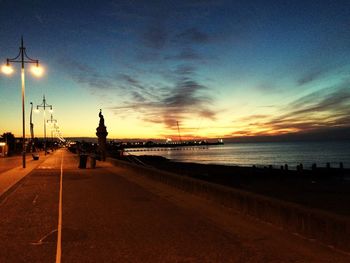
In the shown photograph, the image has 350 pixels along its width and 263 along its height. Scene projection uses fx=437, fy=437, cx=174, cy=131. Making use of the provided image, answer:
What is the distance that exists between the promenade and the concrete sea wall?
22 cm

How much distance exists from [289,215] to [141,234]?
3.20m

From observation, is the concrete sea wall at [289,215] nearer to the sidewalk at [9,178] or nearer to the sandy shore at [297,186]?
the sandy shore at [297,186]

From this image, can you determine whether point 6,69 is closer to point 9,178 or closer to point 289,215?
point 9,178

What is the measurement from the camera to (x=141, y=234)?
30.8 feet

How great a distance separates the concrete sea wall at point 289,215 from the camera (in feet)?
25.4

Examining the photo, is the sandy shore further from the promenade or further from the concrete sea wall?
the promenade

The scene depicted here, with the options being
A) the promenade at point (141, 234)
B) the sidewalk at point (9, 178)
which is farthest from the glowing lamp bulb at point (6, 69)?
the promenade at point (141, 234)

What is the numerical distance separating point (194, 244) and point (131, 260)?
1.57 meters

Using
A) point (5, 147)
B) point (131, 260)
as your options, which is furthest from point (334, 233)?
point (5, 147)

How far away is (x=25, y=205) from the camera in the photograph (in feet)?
47.8

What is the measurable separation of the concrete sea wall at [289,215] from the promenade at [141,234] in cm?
22

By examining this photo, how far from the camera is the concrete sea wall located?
Result: 7746 millimetres

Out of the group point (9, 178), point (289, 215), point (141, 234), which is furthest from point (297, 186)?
point (141, 234)

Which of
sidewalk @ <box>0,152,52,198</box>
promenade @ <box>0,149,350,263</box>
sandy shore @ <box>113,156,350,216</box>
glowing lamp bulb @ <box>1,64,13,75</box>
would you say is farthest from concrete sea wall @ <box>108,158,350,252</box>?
glowing lamp bulb @ <box>1,64,13,75</box>
